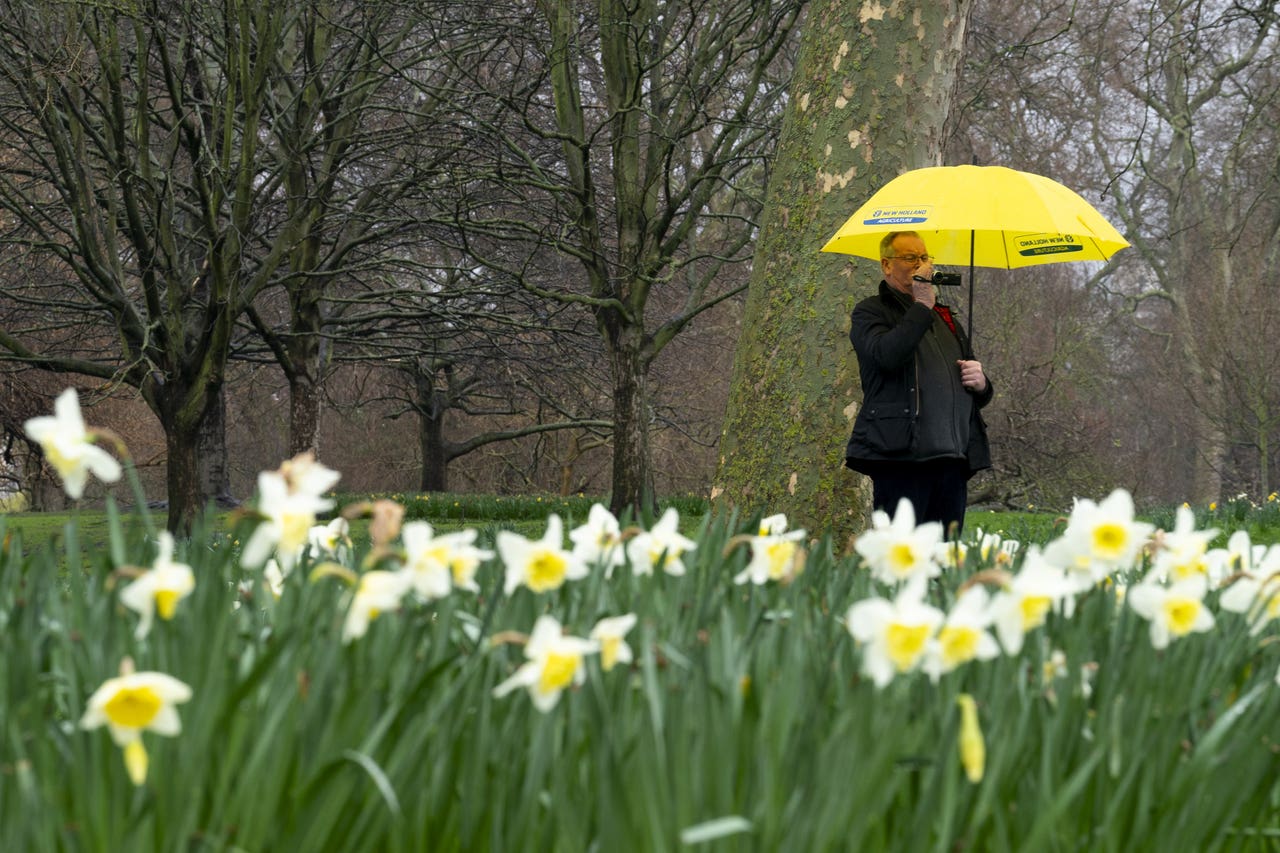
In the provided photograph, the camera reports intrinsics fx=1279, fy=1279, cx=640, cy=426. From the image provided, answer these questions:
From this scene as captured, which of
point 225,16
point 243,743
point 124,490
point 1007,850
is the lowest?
point 124,490

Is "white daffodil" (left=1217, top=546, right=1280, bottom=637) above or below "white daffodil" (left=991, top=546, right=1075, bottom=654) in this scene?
below

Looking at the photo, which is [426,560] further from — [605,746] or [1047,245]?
[1047,245]

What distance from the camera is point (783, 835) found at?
1353mm

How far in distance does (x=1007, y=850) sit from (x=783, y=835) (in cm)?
25

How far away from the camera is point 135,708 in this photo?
1289 mm

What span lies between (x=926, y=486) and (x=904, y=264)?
2.75ft

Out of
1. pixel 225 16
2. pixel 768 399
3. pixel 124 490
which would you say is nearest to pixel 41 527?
pixel 225 16

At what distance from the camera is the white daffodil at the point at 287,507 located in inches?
63.0

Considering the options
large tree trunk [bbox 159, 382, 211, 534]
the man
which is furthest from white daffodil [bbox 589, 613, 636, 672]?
large tree trunk [bbox 159, 382, 211, 534]

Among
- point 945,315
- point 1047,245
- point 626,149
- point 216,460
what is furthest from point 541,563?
point 216,460

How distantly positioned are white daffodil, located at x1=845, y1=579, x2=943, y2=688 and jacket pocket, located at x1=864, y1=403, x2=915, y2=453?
318 centimetres

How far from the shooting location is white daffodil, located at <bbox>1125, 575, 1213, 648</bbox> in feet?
5.97

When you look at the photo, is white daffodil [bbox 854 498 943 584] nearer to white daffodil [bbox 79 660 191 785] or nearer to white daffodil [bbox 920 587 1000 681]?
white daffodil [bbox 920 587 1000 681]

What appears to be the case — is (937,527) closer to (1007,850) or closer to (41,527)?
(1007,850)
